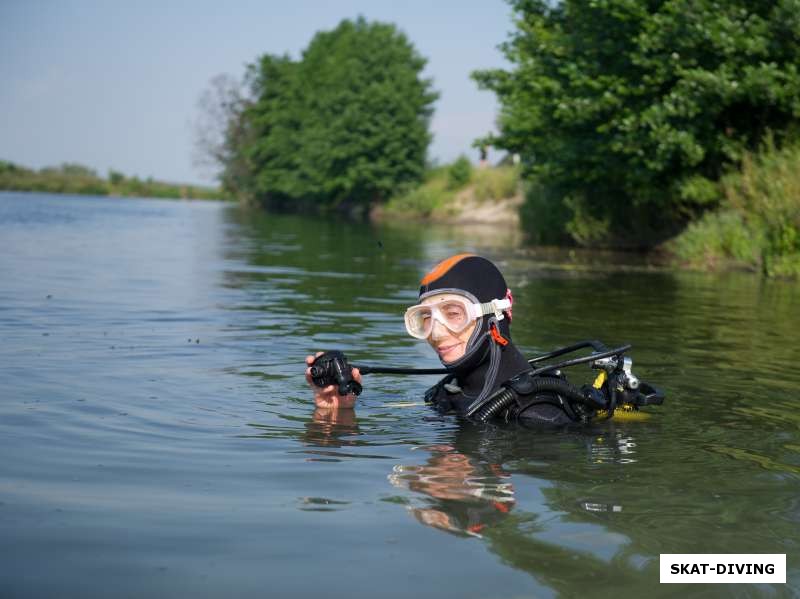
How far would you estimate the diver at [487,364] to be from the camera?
6071 millimetres

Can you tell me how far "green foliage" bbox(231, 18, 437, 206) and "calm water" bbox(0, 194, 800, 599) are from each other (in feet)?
207

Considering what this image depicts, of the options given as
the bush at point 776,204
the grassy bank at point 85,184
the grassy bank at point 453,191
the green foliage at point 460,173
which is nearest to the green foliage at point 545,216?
the bush at point 776,204

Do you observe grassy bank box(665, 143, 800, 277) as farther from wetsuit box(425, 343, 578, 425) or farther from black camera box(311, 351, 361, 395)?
black camera box(311, 351, 361, 395)

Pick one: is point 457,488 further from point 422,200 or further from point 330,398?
point 422,200

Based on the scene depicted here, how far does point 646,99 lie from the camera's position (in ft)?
82.4

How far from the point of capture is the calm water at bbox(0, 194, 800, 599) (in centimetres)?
373

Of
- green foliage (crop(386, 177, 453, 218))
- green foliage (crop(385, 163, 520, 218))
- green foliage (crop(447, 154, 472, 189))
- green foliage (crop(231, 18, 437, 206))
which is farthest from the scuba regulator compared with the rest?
green foliage (crop(231, 18, 437, 206))

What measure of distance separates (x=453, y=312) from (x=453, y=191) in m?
62.9

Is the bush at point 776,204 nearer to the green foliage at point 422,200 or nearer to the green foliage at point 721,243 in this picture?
the green foliage at point 721,243

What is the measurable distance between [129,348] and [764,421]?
18.4ft

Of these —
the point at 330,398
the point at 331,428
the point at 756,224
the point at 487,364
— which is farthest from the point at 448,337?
the point at 756,224

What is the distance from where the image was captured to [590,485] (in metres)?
5.04

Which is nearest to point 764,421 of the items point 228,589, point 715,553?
point 715,553

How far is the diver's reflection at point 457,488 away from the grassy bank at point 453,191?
52805mm
